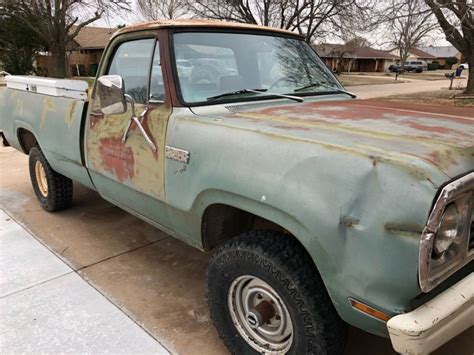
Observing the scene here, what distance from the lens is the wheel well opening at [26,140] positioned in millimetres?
4555

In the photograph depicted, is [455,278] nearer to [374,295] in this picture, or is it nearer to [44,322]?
[374,295]

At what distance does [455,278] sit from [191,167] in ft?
4.42

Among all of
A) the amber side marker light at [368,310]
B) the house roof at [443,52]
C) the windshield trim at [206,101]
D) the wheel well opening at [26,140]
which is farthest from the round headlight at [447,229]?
the house roof at [443,52]

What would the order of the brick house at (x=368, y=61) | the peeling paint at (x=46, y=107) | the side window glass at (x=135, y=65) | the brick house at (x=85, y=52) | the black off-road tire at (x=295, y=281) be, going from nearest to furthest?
the black off-road tire at (x=295, y=281) → the side window glass at (x=135, y=65) → the peeling paint at (x=46, y=107) → the brick house at (x=85, y=52) → the brick house at (x=368, y=61)

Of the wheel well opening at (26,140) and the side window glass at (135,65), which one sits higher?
the side window glass at (135,65)

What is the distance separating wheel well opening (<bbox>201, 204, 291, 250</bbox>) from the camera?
2.36 m

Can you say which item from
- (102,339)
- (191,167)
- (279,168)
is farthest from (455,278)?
(102,339)

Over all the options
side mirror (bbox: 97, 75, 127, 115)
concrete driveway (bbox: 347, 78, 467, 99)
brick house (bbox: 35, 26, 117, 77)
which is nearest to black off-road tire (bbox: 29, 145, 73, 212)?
side mirror (bbox: 97, 75, 127, 115)

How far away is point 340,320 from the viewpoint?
193 centimetres

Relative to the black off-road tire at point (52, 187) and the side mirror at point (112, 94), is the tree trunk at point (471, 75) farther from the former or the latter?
the side mirror at point (112, 94)

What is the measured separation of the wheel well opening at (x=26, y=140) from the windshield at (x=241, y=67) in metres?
2.67

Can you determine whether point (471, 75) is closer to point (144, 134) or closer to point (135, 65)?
point (135, 65)

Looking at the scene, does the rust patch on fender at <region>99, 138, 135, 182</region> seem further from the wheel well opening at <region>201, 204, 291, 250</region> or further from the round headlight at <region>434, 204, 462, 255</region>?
the round headlight at <region>434, 204, 462, 255</region>

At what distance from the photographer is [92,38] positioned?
4156 centimetres
